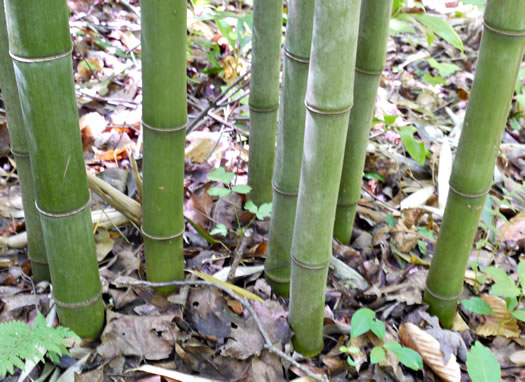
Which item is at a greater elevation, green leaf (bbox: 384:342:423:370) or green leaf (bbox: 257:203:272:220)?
green leaf (bbox: 257:203:272:220)

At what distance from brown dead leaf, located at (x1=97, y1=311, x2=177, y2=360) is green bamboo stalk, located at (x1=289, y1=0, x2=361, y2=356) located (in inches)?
11.5

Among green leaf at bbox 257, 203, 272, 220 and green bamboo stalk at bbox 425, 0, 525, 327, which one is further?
green leaf at bbox 257, 203, 272, 220

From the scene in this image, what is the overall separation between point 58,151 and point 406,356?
84 cm

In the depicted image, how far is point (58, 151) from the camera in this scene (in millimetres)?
1038

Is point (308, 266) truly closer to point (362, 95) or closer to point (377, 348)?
point (377, 348)

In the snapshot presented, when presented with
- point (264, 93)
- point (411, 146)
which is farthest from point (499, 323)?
point (264, 93)

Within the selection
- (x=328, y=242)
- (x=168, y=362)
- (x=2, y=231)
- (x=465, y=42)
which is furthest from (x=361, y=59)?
(x=465, y=42)

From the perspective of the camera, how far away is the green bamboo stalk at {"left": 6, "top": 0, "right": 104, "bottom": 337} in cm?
94

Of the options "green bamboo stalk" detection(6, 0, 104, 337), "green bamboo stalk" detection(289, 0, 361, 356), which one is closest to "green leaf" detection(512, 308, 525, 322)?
"green bamboo stalk" detection(289, 0, 361, 356)

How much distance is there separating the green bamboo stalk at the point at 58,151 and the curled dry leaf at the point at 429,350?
73cm

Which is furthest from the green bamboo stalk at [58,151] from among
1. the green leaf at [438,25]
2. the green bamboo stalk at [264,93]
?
the green leaf at [438,25]

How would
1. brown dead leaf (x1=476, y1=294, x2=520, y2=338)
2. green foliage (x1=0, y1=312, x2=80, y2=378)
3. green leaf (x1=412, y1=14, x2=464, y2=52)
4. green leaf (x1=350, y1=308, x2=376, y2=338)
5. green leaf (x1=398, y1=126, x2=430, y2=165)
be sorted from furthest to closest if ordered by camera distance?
green leaf (x1=398, y1=126, x2=430, y2=165), green leaf (x1=412, y1=14, x2=464, y2=52), brown dead leaf (x1=476, y1=294, x2=520, y2=338), green leaf (x1=350, y1=308, x2=376, y2=338), green foliage (x1=0, y1=312, x2=80, y2=378)

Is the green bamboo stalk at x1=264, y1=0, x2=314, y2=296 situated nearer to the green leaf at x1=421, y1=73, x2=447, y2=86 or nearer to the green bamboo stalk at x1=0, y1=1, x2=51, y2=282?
the green bamboo stalk at x1=0, y1=1, x2=51, y2=282

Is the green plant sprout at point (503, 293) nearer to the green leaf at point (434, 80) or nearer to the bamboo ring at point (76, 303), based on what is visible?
the bamboo ring at point (76, 303)
